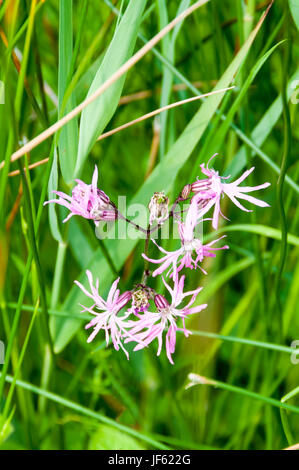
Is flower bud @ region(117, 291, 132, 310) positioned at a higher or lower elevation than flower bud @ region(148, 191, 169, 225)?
lower

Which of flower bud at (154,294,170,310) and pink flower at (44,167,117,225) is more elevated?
pink flower at (44,167,117,225)

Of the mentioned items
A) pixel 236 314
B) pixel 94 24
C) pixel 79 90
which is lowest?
pixel 236 314

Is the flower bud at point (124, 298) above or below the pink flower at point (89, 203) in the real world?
below

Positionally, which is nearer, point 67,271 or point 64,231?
point 64,231

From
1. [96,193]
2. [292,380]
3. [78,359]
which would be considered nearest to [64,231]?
[96,193]

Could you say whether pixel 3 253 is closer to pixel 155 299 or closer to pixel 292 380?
pixel 155 299

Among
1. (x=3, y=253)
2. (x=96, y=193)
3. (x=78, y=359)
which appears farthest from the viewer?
(x=78, y=359)

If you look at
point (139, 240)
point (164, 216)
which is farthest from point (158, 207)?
point (139, 240)

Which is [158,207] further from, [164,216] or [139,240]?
[139,240]
